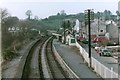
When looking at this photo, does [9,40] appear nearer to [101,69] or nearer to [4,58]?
[4,58]

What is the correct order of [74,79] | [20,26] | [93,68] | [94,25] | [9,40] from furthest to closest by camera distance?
1. [94,25]
2. [20,26]
3. [9,40]
4. [93,68]
5. [74,79]

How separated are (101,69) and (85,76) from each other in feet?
4.42

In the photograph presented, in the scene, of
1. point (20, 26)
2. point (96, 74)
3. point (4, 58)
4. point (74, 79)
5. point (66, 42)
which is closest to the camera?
point (74, 79)

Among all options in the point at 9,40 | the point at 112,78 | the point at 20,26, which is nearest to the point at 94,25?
the point at 20,26

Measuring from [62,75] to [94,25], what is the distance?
229 ft

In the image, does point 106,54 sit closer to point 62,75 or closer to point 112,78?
point 62,75

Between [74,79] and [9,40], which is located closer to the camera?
[74,79]

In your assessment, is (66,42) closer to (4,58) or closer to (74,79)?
(4,58)

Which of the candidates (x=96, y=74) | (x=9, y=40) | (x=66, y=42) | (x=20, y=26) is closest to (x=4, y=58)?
(x=9, y=40)

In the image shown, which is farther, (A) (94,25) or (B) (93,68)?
(A) (94,25)

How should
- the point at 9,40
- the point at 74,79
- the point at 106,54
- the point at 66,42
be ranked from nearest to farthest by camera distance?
the point at 74,79 < the point at 106,54 < the point at 9,40 < the point at 66,42

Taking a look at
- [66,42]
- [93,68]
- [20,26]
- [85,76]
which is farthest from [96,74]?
[20,26]

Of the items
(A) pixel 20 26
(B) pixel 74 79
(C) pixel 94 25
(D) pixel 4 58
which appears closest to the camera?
(B) pixel 74 79

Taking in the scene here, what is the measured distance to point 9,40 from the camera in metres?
49.7
